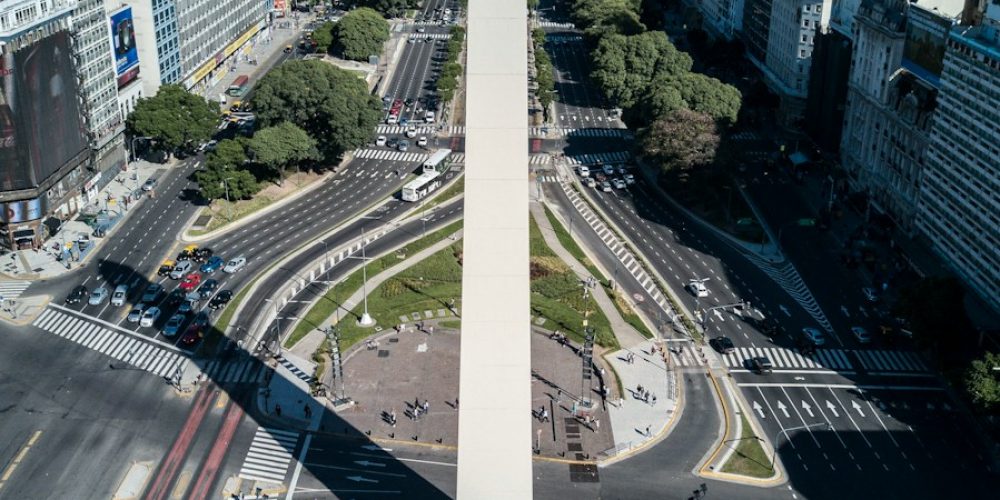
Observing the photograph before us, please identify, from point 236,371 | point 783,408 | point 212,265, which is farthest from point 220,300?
point 783,408

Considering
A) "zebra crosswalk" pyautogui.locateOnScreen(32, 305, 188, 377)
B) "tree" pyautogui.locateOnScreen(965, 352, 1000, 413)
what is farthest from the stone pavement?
"tree" pyautogui.locateOnScreen(965, 352, 1000, 413)

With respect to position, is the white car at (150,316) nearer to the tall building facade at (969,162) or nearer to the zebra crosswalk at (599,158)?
the zebra crosswalk at (599,158)

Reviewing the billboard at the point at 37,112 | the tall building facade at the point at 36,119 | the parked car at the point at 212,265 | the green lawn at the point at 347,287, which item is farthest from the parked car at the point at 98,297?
the green lawn at the point at 347,287

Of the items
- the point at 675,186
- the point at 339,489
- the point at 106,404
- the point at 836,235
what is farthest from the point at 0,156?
the point at 836,235

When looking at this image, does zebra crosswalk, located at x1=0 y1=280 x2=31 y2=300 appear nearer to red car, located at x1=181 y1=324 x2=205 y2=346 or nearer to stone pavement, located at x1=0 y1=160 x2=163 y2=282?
stone pavement, located at x1=0 y1=160 x2=163 y2=282

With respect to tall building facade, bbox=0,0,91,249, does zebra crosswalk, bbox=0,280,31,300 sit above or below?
below

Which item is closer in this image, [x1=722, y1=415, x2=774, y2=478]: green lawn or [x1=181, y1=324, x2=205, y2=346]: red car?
[x1=722, y1=415, x2=774, y2=478]: green lawn
